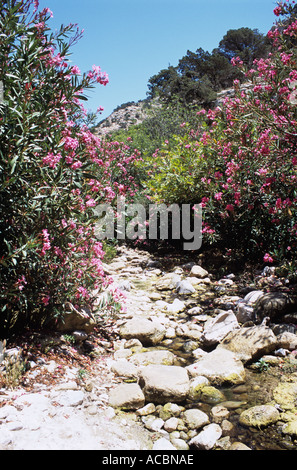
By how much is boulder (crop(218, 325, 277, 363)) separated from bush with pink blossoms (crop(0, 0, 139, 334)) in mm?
Result: 1983

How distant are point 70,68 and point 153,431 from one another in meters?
3.83

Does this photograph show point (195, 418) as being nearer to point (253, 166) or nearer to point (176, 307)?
point (176, 307)

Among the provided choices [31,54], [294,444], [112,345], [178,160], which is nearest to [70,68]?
[31,54]

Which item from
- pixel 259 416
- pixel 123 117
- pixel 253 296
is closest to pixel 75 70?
pixel 259 416

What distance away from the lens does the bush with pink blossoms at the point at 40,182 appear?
3246 millimetres

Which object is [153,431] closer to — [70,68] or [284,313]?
[284,313]

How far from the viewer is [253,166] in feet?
21.6

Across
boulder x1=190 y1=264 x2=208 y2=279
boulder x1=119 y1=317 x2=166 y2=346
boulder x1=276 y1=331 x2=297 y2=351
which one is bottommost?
boulder x1=119 y1=317 x2=166 y2=346

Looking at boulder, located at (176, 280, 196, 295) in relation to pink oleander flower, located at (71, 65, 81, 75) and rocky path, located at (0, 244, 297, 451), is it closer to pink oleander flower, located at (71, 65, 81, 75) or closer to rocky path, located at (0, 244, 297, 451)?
rocky path, located at (0, 244, 297, 451)

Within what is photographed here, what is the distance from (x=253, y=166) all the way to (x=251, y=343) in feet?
11.7

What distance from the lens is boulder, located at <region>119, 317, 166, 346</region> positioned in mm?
4926

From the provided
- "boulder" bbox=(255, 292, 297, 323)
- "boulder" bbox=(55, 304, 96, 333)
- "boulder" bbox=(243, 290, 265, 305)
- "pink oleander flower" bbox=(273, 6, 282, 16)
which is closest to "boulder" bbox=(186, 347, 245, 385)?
"boulder" bbox=(255, 292, 297, 323)

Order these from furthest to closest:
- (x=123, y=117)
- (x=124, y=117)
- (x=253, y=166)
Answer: (x=123, y=117)
(x=124, y=117)
(x=253, y=166)

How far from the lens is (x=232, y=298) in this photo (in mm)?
6297
